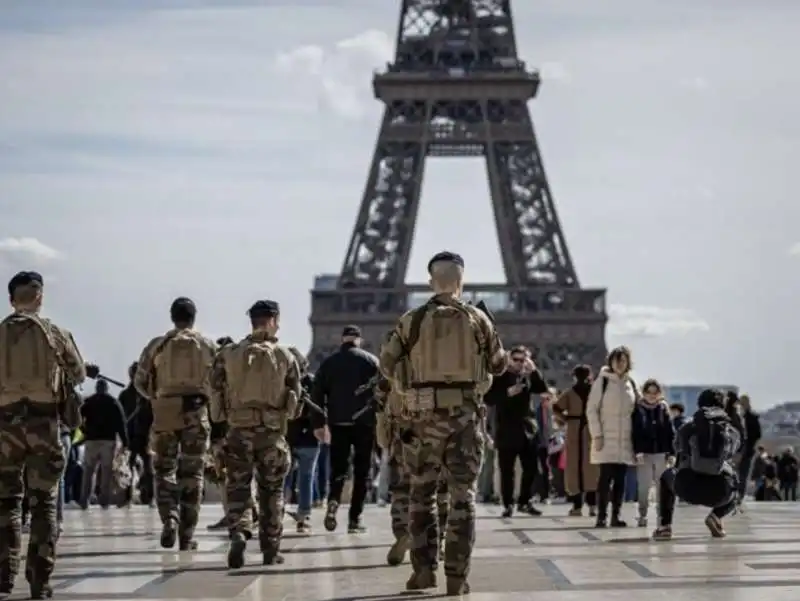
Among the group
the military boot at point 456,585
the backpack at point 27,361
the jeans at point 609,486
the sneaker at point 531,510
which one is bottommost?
the military boot at point 456,585

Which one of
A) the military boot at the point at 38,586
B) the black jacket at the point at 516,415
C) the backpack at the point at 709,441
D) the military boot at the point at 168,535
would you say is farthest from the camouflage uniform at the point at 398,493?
the black jacket at the point at 516,415

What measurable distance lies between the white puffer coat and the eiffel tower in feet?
215

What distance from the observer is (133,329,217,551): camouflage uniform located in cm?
1556

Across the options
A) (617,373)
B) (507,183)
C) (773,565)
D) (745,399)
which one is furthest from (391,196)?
(773,565)

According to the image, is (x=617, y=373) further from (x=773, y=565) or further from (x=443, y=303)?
(x=443, y=303)

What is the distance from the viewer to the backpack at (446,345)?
11797 mm

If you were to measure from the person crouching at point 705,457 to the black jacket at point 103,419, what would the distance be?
1002 centimetres

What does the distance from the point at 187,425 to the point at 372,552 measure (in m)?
1.67

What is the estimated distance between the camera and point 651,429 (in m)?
19.6

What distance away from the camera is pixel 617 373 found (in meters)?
19.4

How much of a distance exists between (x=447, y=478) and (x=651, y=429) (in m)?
8.10

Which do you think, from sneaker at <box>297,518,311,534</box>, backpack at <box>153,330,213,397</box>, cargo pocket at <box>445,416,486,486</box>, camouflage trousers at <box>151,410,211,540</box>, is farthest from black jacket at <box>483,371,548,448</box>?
cargo pocket at <box>445,416,486,486</box>

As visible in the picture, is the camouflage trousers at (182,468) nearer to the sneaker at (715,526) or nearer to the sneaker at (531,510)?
the sneaker at (715,526)

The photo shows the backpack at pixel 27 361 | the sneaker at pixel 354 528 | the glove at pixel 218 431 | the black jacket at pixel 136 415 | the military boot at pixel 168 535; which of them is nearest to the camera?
the backpack at pixel 27 361
